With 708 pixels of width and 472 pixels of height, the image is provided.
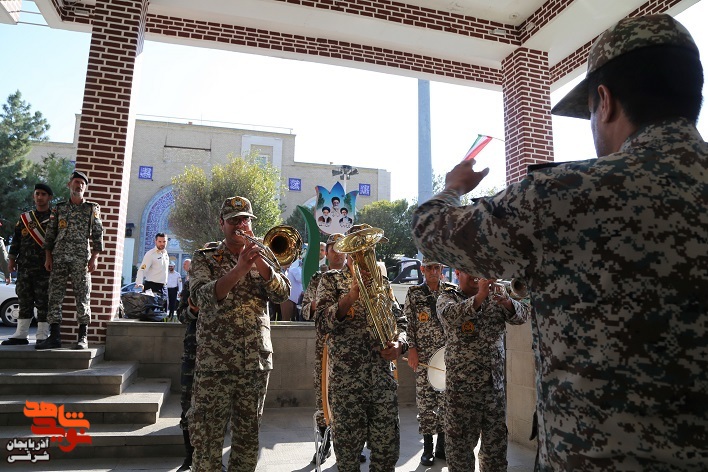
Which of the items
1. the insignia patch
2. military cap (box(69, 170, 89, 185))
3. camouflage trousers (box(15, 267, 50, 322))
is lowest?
the insignia patch

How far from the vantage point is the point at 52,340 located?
607 centimetres

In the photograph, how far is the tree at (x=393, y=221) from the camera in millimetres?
33844

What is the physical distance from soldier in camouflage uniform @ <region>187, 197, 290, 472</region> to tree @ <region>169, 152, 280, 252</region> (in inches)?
916

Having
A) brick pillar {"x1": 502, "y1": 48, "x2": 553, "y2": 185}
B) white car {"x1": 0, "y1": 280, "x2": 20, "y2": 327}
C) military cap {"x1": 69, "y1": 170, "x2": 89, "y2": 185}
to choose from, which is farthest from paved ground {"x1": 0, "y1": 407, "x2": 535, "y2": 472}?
white car {"x1": 0, "y1": 280, "x2": 20, "y2": 327}

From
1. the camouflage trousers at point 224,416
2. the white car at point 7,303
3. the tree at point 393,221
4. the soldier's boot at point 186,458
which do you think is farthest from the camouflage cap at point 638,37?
the tree at point 393,221

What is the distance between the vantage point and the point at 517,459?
5.58 metres

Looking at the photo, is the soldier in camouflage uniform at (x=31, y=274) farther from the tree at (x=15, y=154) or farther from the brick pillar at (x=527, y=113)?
the tree at (x=15, y=154)

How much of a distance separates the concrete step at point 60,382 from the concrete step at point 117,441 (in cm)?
46

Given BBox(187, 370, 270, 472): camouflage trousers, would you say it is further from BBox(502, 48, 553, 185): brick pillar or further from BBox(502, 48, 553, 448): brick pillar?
BBox(502, 48, 553, 185): brick pillar

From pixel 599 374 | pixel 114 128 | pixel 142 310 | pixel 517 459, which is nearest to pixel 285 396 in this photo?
pixel 142 310

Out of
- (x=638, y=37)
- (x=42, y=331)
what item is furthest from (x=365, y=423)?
(x=42, y=331)

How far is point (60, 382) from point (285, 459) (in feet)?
9.17

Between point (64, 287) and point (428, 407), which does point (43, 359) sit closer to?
point (64, 287)

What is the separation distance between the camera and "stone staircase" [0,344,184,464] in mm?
5137
